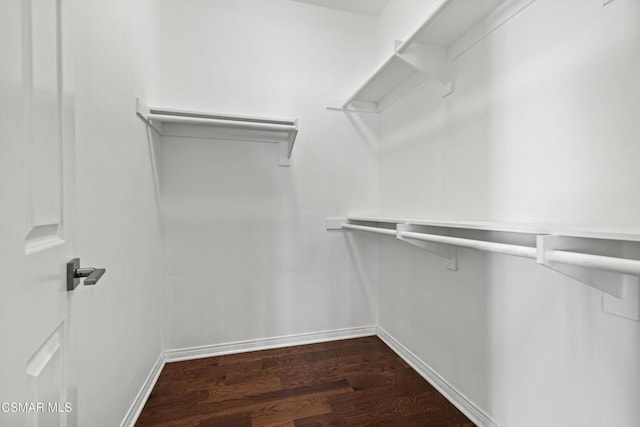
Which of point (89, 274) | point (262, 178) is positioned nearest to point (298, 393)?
point (89, 274)

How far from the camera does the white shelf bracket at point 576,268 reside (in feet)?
2.41

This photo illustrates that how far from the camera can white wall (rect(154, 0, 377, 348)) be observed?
6.05ft

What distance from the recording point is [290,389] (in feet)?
5.00

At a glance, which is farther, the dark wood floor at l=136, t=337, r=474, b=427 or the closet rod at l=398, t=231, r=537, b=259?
the dark wood floor at l=136, t=337, r=474, b=427

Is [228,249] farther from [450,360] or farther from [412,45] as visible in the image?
[412,45]

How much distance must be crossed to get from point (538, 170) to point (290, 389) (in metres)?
1.55

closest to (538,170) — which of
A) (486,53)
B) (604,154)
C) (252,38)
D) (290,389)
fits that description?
(604,154)

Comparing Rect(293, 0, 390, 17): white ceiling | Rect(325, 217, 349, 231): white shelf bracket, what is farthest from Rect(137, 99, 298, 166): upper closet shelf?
Rect(293, 0, 390, 17): white ceiling

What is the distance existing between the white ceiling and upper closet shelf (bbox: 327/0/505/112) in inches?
27.3

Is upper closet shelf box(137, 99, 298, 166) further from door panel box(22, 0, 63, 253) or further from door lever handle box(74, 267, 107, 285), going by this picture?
door lever handle box(74, 267, 107, 285)

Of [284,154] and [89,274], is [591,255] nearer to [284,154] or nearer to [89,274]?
[89,274]

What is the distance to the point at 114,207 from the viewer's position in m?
1.15

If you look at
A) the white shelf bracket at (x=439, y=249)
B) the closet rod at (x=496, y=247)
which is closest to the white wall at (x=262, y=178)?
the white shelf bracket at (x=439, y=249)

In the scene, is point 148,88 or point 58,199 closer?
point 58,199
